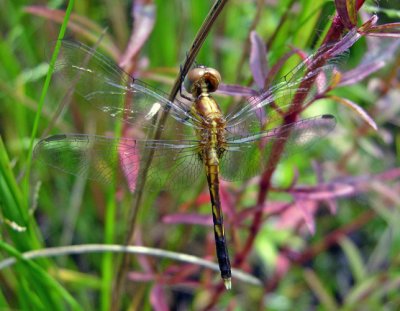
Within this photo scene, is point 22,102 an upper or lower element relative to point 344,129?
upper

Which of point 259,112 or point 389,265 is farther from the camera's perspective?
point 389,265

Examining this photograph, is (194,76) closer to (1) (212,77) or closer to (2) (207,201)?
(1) (212,77)

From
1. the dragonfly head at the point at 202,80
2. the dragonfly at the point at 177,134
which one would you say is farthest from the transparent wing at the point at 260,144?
the dragonfly head at the point at 202,80

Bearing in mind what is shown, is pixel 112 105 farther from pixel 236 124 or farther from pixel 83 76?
pixel 236 124

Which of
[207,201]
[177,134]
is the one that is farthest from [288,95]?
[207,201]

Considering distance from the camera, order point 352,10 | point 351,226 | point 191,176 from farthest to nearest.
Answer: point 351,226 < point 191,176 < point 352,10

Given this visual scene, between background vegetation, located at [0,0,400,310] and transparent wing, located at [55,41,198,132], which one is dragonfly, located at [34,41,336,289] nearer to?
transparent wing, located at [55,41,198,132]

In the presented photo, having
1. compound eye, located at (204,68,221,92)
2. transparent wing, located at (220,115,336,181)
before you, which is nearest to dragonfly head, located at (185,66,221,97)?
compound eye, located at (204,68,221,92)

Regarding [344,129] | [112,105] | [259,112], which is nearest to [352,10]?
[259,112]
